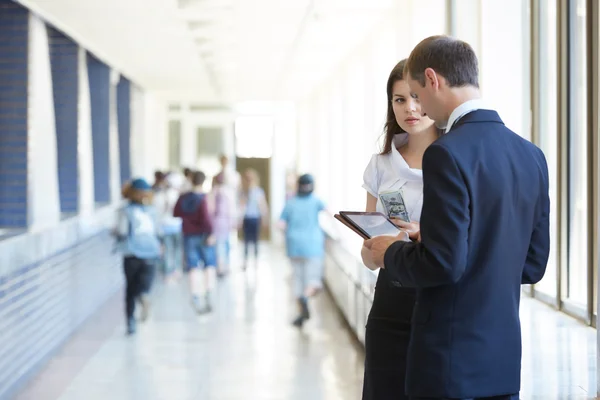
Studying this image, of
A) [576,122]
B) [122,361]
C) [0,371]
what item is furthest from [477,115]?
[122,361]

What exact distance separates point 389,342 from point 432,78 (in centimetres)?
90

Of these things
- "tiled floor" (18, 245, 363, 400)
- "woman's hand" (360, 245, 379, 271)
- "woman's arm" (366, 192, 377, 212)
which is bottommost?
"tiled floor" (18, 245, 363, 400)

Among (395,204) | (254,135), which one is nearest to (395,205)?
(395,204)

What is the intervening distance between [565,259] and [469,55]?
2169 millimetres

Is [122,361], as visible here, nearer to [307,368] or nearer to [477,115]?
[307,368]

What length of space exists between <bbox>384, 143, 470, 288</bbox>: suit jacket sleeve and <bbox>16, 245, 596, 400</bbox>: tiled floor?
1.25 metres

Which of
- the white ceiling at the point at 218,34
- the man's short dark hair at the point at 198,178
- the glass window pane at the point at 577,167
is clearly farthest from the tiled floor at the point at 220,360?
the white ceiling at the point at 218,34

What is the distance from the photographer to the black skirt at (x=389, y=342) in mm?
2617

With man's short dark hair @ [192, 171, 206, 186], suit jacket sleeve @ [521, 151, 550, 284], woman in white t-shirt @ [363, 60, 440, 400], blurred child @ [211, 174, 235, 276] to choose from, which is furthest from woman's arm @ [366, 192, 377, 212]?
blurred child @ [211, 174, 235, 276]

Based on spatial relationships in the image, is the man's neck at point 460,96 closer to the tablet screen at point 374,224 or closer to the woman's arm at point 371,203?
the tablet screen at point 374,224

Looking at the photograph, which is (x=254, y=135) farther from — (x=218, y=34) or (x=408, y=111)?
(x=408, y=111)

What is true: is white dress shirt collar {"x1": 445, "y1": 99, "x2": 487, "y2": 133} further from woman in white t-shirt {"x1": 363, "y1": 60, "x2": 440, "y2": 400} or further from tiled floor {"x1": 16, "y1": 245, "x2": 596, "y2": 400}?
tiled floor {"x1": 16, "y1": 245, "x2": 596, "y2": 400}

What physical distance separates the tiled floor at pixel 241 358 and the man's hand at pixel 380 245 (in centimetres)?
109

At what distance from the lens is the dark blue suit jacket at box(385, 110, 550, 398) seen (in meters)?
1.98
